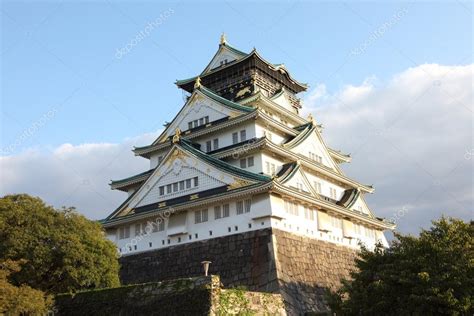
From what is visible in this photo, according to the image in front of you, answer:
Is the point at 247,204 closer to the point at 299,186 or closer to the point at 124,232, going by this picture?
the point at 299,186

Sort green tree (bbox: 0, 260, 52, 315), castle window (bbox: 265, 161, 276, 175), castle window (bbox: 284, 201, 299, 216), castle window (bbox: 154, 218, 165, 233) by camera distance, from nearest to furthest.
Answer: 1. green tree (bbox: 0, 260, 52, 315)
2. castle window (bbox: 284, 201, 299, 216)
3. castle window (bbox: 265, 161, 276, 175)
4. castle window (bbox: 154, 218, 165, 233)

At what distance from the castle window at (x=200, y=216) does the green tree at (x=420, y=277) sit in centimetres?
1211

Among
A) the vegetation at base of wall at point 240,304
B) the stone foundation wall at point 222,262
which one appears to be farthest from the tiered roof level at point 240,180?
the vegetation at base of wall at point 240,304

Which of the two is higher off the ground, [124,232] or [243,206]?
[124,232]

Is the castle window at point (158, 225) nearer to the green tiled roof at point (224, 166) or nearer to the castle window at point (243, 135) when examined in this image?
the green tiled roof at point (224, 166)

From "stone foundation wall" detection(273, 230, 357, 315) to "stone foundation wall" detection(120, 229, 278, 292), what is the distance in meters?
0.83

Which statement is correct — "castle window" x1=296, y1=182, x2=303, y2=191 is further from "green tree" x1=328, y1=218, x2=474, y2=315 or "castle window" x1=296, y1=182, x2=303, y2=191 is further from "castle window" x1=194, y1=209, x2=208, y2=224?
"green tree" x1=328, y1=218, x2=474, y2=315

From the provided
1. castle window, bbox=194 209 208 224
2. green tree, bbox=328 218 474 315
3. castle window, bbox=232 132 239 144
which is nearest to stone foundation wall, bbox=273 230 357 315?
castle window, bbox=194 209 208 224

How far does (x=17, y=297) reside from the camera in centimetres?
2041

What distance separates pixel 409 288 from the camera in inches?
802

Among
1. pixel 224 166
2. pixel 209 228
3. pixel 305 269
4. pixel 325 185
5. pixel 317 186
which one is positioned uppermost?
pixel 325 185

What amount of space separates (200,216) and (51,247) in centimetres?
1185

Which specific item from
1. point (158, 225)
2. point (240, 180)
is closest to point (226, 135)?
point (240, 180)

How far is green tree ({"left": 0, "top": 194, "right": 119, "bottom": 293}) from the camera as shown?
73.2 ft
